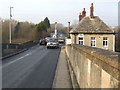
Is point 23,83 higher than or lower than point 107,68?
lower

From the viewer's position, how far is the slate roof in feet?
133

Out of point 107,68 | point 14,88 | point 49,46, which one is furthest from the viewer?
point 49,46

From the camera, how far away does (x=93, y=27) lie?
41.6 m

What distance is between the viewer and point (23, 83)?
36.2 feet

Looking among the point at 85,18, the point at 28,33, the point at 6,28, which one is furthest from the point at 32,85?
the point at 28,33

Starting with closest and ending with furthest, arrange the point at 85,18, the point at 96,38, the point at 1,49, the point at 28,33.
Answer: the point at 1,49
the point at 96,38
the point at 85,18
the point at 28,33

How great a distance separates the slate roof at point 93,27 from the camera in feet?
133

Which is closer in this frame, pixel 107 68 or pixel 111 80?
pixel 111 80

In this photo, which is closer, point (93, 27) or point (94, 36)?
point (94, 36)

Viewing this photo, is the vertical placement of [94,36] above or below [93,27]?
below

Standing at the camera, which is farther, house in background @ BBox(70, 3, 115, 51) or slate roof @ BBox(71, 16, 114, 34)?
slate roof @ BBox(71, 16, 114, 34)

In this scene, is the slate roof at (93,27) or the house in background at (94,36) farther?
the slate roof at (93,27)

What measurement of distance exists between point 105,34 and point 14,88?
32220 mm

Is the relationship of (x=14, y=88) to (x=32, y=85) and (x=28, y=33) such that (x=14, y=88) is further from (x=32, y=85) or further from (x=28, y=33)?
(x=28, y=33)
